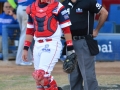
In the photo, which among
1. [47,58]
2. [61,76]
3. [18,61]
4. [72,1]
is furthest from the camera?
[18,61]

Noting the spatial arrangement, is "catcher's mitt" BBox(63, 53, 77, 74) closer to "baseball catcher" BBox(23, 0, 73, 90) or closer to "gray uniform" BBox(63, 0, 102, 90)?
"baseball catcher" BBox(23, 0, 73, 90)

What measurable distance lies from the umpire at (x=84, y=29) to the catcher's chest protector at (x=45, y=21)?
1.41 ft

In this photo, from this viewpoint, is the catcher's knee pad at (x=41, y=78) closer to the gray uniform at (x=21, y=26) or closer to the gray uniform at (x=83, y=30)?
the gray uniform at (x=83, y=30)

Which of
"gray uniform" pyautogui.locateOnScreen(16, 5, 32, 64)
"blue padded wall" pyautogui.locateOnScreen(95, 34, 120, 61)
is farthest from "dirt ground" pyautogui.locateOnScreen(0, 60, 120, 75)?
"gray uniform" pyautogui.locateOnScreen(16, 5, 32, 64)

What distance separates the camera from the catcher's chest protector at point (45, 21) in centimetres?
630

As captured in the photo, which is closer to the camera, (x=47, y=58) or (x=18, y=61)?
(x=47, y=58)

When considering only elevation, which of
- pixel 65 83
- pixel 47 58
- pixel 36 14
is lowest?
pixel 65 83

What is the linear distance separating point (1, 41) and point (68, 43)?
14.8ft

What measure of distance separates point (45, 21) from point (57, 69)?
11.6 feet

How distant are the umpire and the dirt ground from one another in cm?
264

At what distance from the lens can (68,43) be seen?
6.38 meters

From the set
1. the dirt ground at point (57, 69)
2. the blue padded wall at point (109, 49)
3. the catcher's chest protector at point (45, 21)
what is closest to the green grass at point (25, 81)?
the dirt ground at point (57, 69)

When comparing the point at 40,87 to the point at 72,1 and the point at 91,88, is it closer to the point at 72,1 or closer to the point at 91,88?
the point at 91,88

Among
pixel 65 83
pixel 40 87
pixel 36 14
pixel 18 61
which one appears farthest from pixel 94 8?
pixel 18 61
